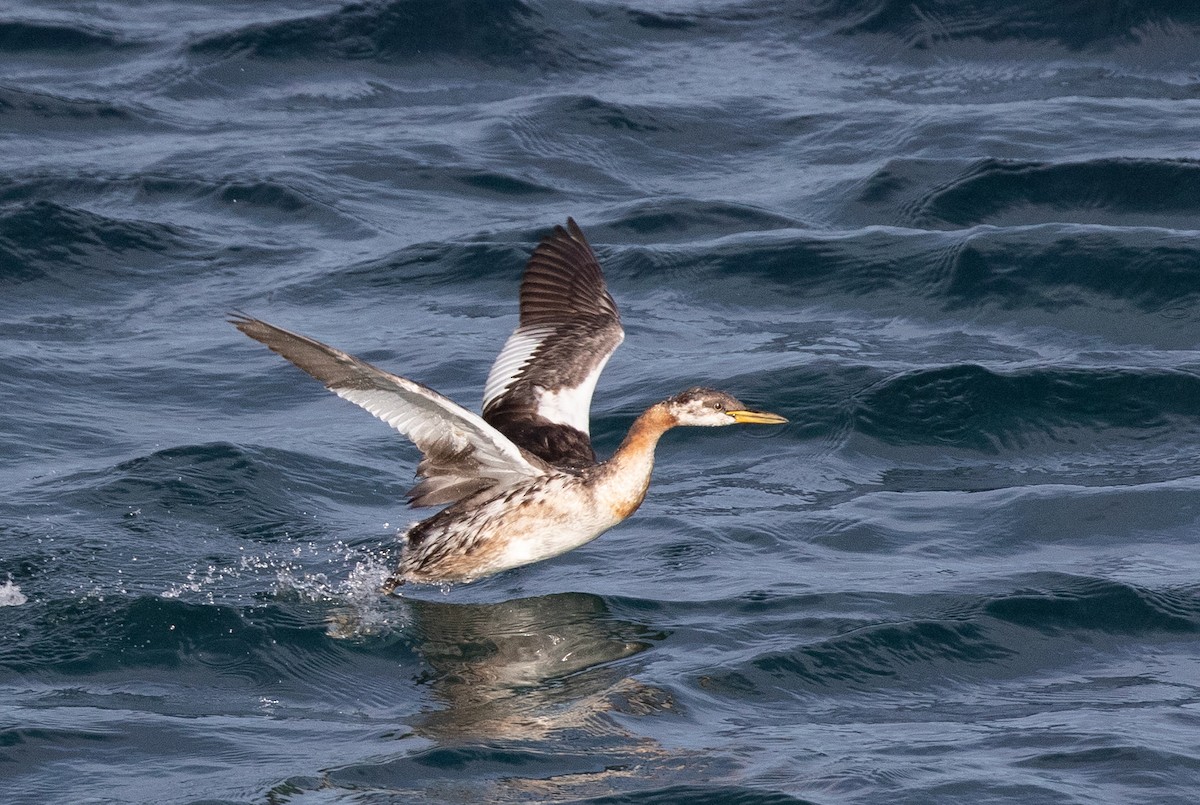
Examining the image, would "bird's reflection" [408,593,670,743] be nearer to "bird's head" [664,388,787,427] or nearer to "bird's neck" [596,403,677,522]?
"bird's neck" [596,403,677,522]

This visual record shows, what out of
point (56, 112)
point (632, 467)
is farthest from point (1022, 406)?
point (56, 112)

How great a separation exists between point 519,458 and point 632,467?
0.63 m

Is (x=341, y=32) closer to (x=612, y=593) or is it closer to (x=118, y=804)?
(x=612, y=593)

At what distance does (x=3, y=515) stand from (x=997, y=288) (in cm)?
728

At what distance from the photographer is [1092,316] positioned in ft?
41.4

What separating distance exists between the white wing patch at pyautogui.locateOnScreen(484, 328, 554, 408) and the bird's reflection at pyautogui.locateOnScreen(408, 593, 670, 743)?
4.91 ft

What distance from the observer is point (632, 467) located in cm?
876

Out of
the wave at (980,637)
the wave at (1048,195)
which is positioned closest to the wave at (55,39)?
the wave at (1048,195)

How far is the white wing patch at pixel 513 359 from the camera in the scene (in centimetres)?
997

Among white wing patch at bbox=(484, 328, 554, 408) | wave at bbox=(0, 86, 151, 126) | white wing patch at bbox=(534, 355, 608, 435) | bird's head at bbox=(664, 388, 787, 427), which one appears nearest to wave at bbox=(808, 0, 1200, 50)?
wave at bbox=(0, 86, 151, 126)

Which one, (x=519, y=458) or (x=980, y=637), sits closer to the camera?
(x=980, y=637)

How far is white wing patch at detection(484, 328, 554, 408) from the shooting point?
9969 mm

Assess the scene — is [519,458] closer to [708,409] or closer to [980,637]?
[708,409]

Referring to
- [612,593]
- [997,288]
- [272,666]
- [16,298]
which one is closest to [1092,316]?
[997,288]
